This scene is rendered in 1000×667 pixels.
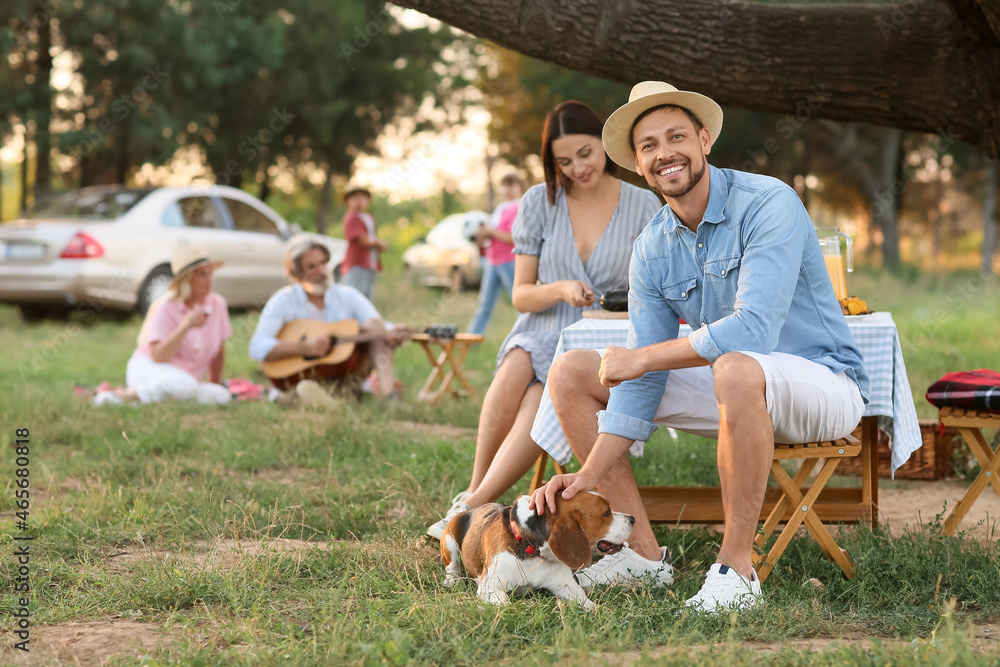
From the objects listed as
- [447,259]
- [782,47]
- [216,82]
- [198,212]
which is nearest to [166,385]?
[782,47]

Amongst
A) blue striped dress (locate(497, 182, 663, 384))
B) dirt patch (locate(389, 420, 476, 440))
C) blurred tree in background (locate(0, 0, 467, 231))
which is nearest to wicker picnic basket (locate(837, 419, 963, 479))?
blue striped dress (locate(497, 182, 663, 384))

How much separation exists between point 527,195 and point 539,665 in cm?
249

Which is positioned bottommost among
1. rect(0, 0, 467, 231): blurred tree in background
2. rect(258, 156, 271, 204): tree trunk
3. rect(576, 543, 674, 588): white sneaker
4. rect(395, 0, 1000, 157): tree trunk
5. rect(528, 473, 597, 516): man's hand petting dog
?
rect(576, 543, 674, 588): white sneaker

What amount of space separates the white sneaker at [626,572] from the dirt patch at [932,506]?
1.34 meters

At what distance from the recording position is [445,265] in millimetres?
17688

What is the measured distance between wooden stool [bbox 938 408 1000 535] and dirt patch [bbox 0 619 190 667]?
2.97 metres

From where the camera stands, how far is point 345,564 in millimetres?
3613

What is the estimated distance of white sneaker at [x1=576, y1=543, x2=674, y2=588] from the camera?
332 centimetres

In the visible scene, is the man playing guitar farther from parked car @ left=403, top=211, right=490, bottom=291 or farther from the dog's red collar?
parked car @ left=403, top=211, right=490, bottom=291

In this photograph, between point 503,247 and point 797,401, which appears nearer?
point 797,401

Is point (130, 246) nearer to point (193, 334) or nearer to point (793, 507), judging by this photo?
point (193, 334)

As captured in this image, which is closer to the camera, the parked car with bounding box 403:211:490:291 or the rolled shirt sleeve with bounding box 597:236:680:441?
the rolled shirt sleeve with bounding box 597:236:680:441

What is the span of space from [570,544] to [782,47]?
3451 millimetres

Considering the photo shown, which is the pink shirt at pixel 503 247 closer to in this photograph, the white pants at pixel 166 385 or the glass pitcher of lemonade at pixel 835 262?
the white pants at pixel 166 385
